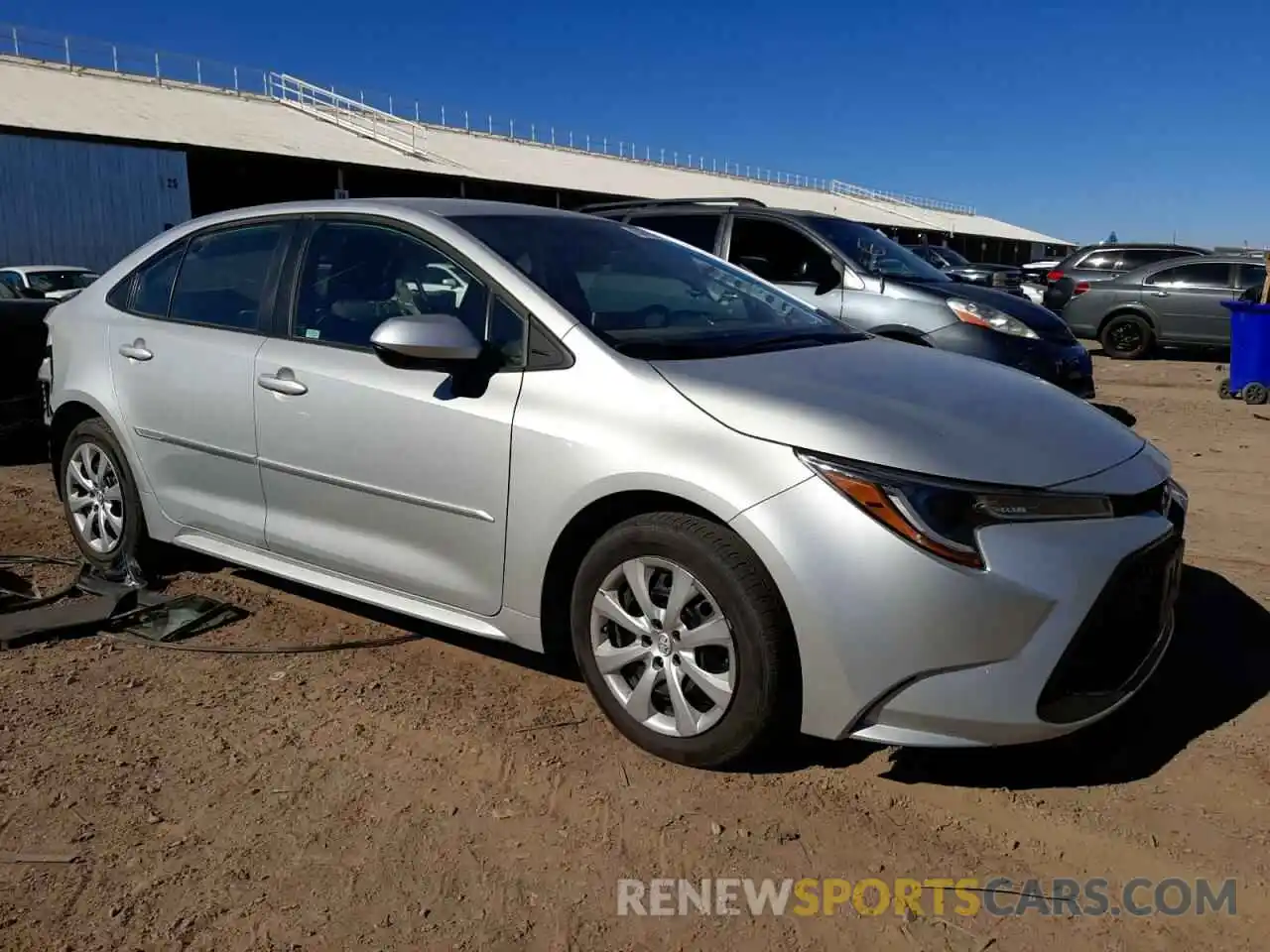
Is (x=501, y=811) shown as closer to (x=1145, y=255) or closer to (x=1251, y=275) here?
(x=1251, y=275)

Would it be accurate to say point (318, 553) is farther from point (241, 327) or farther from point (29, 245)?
point (29, 245)

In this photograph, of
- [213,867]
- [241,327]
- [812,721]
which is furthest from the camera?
[241,327]

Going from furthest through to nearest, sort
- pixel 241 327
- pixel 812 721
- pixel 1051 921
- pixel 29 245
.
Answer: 1. pixel 29 245
2. pixel 241 327
3. pixel 812 721
4. pixel 1051 921

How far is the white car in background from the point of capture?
13.2 metres

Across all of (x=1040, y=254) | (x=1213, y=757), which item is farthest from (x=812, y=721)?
(x=1040, y=254)

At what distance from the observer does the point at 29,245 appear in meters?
Answer: 22.9

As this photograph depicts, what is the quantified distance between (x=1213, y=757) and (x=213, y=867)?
108 inches

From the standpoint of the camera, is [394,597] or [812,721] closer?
[812,721]

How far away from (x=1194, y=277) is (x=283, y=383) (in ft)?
46.7

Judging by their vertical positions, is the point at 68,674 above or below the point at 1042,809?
below

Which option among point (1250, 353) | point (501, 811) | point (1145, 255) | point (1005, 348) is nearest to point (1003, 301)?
point (1005, 348)

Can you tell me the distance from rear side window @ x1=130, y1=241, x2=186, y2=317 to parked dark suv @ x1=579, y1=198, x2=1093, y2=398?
4.03 m

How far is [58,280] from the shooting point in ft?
45.0

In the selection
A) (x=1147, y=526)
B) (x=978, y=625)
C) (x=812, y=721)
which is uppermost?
(x=1147, y=526)
